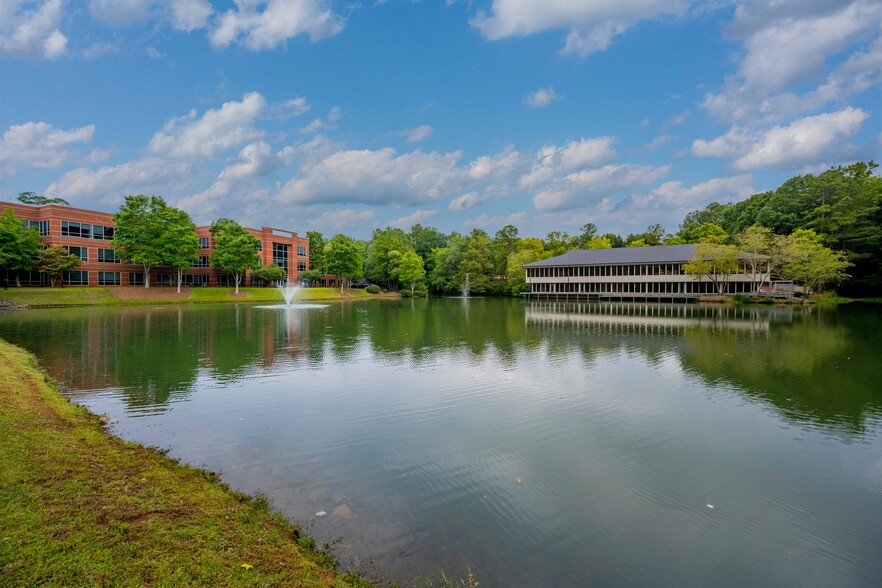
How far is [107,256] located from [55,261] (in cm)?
765

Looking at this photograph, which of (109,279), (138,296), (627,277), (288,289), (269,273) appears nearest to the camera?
(138,296)

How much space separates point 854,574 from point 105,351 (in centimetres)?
1891

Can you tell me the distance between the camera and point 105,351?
15.6 metres

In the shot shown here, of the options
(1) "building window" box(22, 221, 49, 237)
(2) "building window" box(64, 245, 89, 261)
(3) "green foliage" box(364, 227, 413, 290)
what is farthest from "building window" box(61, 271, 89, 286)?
(3) "green foliage" box(364, 227, 413, 290)

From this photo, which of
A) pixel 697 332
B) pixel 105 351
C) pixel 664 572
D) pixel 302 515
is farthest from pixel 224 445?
pixel 697 332

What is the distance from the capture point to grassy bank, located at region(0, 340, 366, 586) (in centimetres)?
341

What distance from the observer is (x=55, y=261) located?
4497 centimetres

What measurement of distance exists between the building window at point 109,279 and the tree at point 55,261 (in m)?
4.63

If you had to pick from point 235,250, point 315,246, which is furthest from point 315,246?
point 235,250

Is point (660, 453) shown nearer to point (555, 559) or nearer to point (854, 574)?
point (854, 574)

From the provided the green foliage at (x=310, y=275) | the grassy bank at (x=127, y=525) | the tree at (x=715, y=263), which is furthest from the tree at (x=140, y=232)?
the tree at (x=715, y=263)

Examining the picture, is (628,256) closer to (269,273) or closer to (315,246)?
(269,273)

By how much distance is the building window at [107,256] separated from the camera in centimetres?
5191

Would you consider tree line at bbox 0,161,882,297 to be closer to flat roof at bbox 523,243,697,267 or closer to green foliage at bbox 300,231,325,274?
flat roof at bbox 523,243,697,267
